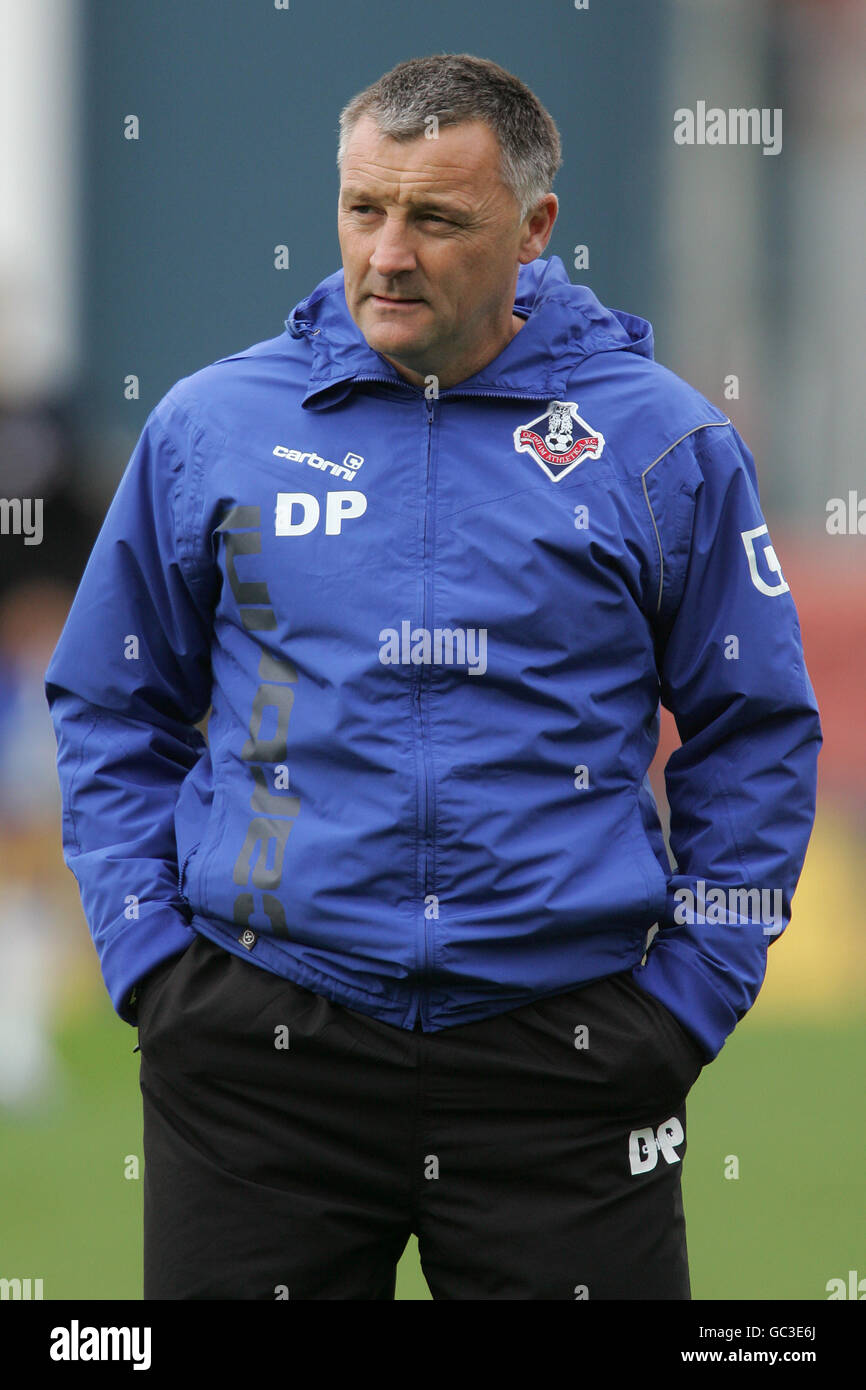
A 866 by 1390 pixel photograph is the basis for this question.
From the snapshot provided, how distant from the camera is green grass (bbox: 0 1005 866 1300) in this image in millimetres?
4211

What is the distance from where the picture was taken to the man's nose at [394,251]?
7.58 feet

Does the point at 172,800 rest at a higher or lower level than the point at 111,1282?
higher

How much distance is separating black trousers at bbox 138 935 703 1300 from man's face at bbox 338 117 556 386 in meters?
0.80

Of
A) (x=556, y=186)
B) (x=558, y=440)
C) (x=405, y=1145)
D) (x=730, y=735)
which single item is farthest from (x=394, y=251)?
(x=556, y=186)

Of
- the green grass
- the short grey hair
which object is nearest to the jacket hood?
the short grey hair

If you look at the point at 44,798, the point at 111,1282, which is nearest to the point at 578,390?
the point at 111,1282

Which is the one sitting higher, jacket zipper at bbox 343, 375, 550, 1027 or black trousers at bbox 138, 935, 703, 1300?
jacket zipper at bbox 343, 375, 550, 1027

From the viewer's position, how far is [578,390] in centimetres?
242

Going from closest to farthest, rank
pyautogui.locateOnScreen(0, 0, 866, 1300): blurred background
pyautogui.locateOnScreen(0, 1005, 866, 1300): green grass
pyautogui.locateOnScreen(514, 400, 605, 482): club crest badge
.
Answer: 1. pyautogui.locateOnScreen(514, 400, 605, 482): club crest badge
2. pyautogui.locateOnScreen(0, 1005, 866, 1300): green grass
3. pyautogui.locateOnScreen(0, 0, 866, 1300): blurred background

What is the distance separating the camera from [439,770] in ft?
7.37

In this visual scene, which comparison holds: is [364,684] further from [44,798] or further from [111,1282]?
[44,798]

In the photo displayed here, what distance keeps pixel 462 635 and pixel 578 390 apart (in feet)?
1.26

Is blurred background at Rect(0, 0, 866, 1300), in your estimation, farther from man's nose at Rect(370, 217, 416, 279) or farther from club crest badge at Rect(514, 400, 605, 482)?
man's nose at Rect(370, 217, 416, 279)

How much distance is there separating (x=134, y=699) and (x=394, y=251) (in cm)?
68
